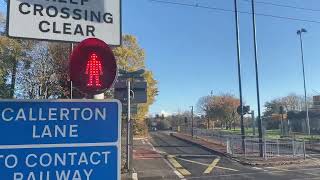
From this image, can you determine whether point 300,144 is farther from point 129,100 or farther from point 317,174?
point 129,100

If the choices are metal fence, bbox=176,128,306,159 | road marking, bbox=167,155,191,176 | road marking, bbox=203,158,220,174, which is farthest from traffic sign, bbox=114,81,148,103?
metal fence, bbox=176,128,306,159

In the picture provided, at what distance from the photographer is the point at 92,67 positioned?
3193 millimetres

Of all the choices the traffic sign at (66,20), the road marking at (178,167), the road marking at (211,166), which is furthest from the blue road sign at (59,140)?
the road marking at (211,166)

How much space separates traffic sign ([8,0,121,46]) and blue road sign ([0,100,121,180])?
624 millimetres

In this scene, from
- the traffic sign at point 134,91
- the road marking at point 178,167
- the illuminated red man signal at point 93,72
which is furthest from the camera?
the road marking at point 178,167

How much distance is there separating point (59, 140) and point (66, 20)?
958mm

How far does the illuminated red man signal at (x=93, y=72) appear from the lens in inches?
125

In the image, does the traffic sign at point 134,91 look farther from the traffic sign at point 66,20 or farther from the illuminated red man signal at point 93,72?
the illuminated red man signal at point 93,72

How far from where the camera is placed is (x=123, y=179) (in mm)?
17562

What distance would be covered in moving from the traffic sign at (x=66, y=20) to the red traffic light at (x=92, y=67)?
36 cm

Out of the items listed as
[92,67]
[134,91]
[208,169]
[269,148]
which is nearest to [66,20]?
[92,67]

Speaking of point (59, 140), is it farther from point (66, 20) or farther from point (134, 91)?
point (134, 91)

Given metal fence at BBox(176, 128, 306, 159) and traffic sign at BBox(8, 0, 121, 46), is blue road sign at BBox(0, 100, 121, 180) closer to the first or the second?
traffic sign at BBox(8, 0, 121, 46)

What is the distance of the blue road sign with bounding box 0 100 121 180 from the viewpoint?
2963 mm
